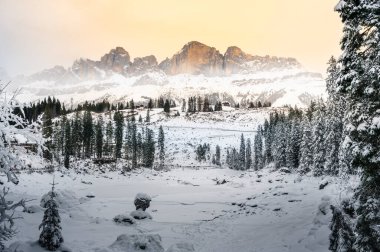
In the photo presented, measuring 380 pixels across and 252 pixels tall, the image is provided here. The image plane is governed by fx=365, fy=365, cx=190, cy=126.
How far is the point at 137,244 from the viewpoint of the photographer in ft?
63.3

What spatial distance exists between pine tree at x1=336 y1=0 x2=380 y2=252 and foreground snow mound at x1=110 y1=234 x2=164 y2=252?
10.6m

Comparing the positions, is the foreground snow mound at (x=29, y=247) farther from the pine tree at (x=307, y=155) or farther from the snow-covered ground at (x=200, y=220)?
the pine tree at (x=307, y=155)

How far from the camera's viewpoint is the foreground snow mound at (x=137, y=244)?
19000mm

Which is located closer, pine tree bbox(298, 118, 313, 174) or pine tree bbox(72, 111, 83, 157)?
pine tree bbox(298, 118, 313, 174)

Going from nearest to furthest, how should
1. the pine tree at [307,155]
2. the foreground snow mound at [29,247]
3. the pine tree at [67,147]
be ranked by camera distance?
the foreground snow mound at [29,247]
the pine tree at [307,155]
the pine tree at [67,147]

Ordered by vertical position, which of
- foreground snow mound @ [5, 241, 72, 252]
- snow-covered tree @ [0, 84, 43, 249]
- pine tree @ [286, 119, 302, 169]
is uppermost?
snow-covered tree @ [0, 84, 43, 249]

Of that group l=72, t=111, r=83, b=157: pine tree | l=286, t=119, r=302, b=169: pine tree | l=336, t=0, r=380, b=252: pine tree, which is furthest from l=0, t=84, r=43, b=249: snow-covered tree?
l=72, t=111, r=83, b=157: pine tree

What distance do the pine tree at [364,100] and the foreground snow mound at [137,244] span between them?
10.6 metres

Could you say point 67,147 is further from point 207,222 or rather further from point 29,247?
point 29,247

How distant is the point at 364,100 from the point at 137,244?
518 inches

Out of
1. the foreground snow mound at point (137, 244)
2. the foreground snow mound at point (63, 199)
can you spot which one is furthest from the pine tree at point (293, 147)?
the foreground snow mound at point (137, 244)

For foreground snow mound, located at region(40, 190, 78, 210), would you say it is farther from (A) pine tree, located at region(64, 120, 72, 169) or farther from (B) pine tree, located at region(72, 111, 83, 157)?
(B) pine tree, located at region(72, 111, 83, 157)

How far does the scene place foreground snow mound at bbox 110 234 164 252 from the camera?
19.0 metres

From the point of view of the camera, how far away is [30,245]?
1644 cm
